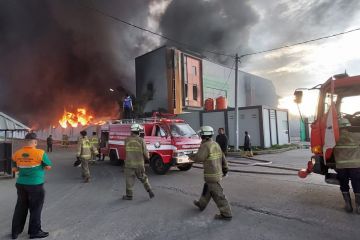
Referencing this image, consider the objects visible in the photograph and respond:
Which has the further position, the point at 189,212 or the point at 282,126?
the point at 282,126

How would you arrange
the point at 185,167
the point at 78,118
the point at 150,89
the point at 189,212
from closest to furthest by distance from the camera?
the point at 189,212, the point at 185,167, the point at 150,89, the point at 78,118

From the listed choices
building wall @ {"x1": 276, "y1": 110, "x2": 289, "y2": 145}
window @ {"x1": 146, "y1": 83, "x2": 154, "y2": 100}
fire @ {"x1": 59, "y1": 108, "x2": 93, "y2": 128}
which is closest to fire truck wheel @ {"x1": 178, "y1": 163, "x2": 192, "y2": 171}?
Answer: building wall @ {"x1": 276, "y1": 110, "x2": 289, "y2": 145}

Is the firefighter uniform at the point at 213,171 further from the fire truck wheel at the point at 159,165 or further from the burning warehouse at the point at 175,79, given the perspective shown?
the burning warehouse at the point at 175,79

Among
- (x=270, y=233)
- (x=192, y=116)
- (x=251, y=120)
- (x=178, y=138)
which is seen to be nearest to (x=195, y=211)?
(x=270, y=233)

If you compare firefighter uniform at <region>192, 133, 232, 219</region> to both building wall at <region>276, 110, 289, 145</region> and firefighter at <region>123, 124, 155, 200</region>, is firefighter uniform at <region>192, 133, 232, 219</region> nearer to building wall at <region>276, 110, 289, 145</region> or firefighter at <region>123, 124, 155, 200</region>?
firefighter at <region>123, 124, 155, 200</region>

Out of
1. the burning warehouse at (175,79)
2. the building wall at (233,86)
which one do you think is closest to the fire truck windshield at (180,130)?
the burning warehouse at (175,79)

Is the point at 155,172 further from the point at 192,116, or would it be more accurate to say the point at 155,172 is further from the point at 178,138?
the point at 192,116

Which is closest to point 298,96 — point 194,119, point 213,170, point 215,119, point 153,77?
point 213,170

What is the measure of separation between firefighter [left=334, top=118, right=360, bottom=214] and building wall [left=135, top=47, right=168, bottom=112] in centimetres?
2382

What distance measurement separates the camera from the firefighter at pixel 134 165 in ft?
21.5

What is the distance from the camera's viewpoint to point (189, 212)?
5.42 m

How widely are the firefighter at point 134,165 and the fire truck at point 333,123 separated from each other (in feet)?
11.3

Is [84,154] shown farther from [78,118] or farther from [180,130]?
[78,118]

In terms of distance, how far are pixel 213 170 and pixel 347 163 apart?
2.42 metres
